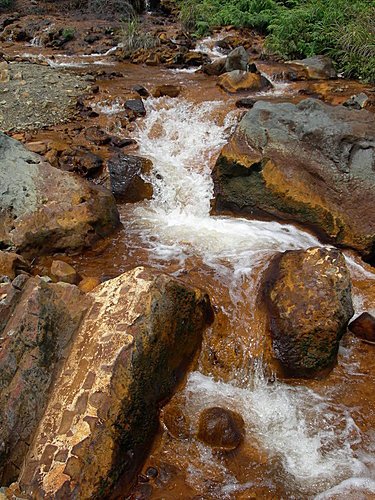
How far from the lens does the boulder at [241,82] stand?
32.4 ft

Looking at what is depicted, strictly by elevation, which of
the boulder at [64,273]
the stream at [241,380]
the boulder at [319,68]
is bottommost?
the stream at [241,380]

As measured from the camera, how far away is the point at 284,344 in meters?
4.36

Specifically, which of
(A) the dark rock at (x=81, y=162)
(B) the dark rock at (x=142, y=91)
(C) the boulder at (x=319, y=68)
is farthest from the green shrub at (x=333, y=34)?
(A) the dark rock at (x=81, y=162)

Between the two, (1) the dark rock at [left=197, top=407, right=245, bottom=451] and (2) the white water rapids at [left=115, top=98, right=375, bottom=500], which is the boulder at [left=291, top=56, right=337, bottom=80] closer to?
(2) the white water rapids at [left=115, top=98, right=375, bottom=500]

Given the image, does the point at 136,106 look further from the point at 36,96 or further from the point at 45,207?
the point at 45,207

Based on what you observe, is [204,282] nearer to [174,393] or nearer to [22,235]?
[174,393]

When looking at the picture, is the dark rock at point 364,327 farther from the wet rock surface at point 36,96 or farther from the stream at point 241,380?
the wet rock surface at point 36,96

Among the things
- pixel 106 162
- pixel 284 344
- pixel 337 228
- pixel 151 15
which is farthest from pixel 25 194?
pixel 151 15

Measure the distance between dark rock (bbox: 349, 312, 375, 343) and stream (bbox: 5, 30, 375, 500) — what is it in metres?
0.09

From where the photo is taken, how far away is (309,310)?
4391mm

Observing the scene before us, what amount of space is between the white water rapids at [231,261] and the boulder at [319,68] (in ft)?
10.4

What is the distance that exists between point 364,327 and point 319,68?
26.8ft

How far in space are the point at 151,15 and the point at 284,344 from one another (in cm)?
1722

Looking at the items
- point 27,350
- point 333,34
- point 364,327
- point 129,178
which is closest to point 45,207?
point 129,178
